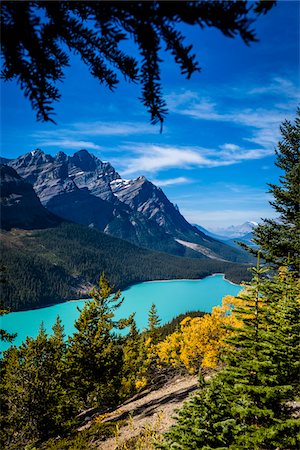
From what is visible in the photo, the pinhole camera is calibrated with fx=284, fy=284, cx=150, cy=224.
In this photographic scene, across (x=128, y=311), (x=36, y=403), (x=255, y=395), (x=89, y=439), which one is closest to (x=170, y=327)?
(x=36, y=403)

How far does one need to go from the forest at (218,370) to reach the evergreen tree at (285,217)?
2.5 inches

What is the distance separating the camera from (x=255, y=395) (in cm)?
744

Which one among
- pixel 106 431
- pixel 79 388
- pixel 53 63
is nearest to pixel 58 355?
pixel 79 388

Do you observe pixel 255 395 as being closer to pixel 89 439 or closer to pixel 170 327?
pixel 89 439

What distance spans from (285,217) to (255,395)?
1389 centimetres

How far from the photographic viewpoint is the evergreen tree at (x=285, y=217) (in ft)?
56.6

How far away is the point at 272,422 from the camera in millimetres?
7148

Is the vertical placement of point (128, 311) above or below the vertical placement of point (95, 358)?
below

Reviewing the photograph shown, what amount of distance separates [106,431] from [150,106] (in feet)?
53.0

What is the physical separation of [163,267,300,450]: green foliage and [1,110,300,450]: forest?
0.08 ft

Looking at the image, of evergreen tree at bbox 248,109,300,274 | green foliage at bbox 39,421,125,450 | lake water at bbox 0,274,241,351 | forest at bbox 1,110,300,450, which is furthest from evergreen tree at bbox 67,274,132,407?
lake water at bbox 0,274,241,351

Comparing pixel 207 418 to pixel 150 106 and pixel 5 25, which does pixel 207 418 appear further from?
pixel 5 25

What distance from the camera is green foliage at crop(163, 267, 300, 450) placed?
662 cm

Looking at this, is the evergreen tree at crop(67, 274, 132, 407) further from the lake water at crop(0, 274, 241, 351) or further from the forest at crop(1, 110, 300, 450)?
the lake water at crop(0, 274, 241, 351)
